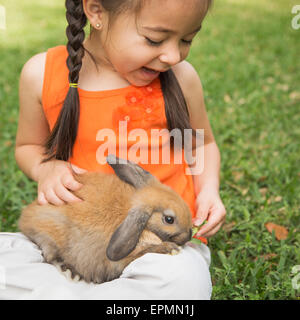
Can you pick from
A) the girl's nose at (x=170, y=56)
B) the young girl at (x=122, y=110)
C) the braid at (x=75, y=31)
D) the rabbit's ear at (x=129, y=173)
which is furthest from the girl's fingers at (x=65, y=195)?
the girl's nose at (x=170, y=56)

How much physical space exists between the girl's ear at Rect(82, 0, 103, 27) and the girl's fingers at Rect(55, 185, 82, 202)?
2.81ft

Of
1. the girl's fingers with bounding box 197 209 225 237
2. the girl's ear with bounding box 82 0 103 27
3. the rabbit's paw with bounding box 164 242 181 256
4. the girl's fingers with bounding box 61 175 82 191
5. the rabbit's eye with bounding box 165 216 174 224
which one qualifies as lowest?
the rabbit's paw with bounding box 164 242 181 256

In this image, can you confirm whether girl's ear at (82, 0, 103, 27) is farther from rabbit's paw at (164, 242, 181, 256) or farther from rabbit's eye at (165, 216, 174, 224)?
rabbit's paw at (164, 242, 181, 256)

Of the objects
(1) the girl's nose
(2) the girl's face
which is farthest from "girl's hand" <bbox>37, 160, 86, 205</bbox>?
(1) the girl's nose

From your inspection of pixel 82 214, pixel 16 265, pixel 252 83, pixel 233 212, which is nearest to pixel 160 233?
pixel 82 214

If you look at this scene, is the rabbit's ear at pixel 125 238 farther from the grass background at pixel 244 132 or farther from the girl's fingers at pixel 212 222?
the grass background at pixel 244 132

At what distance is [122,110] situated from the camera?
2285mm

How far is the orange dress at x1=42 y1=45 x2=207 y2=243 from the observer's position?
228 cm

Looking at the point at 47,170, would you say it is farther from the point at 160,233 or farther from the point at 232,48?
the point at 232,48

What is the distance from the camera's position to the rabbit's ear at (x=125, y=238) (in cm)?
172

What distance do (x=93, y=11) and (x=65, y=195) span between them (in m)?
0.95

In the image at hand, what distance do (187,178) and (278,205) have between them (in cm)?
87

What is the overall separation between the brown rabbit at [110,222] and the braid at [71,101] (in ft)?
1.17

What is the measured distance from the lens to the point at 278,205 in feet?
9.68
